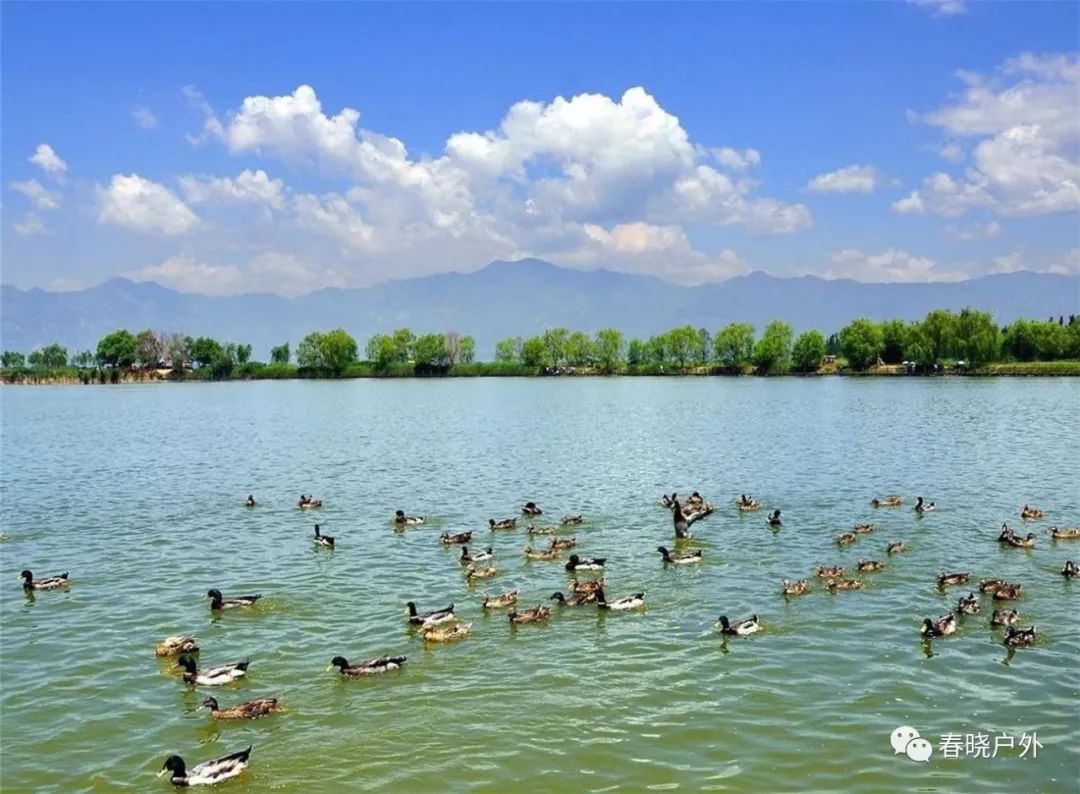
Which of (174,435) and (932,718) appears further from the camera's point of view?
(174,435)

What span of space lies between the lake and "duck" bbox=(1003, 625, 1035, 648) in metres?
0.41

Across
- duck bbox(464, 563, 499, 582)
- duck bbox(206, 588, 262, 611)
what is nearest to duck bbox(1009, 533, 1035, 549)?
duck bbox(464, 563, 499, 582)

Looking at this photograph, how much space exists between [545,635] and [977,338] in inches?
6400

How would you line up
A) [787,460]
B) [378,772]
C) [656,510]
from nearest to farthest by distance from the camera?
[378,772], [656,510], [787,460]

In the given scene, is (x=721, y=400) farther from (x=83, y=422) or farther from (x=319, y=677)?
(x=319, y=677)

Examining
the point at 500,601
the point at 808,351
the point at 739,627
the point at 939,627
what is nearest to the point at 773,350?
the point at 808,351

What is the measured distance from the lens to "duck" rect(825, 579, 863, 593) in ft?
76.2

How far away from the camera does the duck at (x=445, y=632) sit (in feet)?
66.3

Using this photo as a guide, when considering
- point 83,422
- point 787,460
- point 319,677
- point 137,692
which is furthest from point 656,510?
point 83,422

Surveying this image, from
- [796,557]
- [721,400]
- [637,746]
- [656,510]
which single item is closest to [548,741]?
[637,746]

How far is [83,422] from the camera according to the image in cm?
8656

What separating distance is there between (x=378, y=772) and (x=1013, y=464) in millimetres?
41966

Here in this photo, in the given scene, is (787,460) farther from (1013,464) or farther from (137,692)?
(137,692)

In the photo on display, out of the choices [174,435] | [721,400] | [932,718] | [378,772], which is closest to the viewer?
[378,772]
